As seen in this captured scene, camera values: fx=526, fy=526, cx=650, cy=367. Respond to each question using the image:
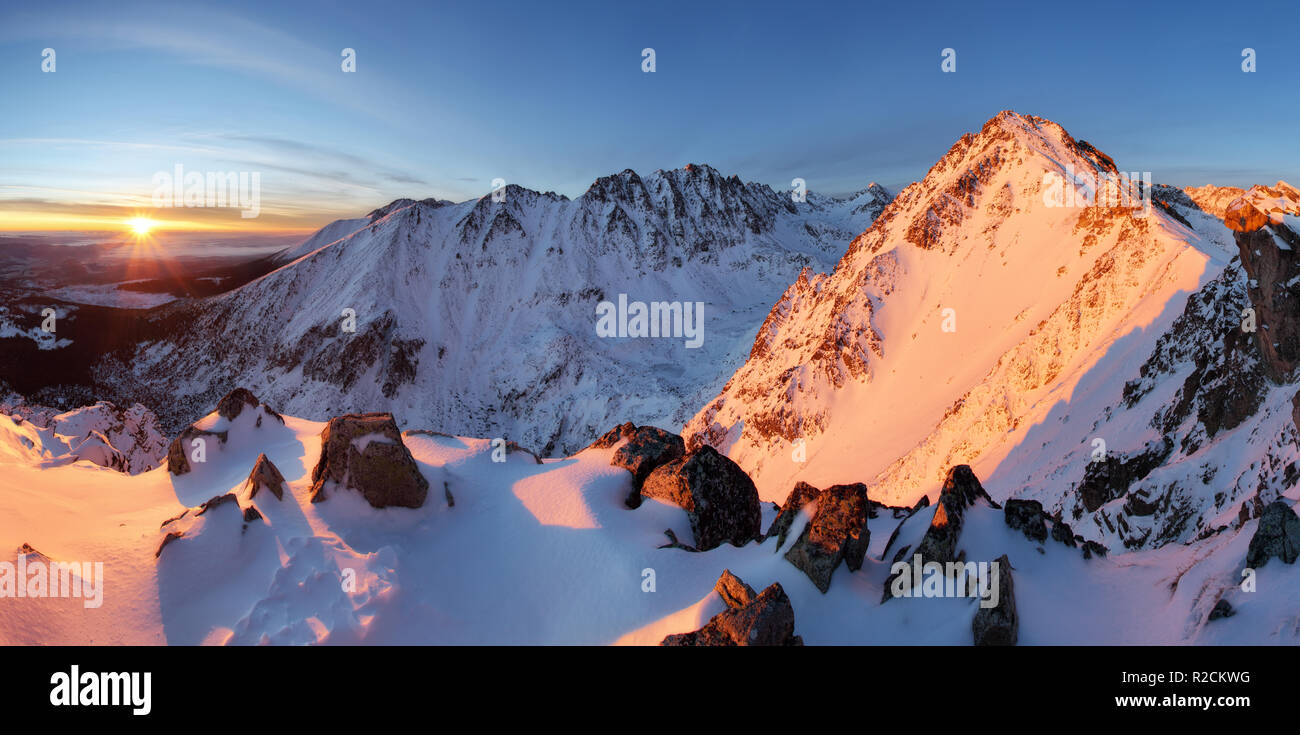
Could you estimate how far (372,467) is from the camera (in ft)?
52.6

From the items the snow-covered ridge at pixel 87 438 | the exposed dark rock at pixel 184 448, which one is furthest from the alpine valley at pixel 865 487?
the snow-covered ridge at pixel 87 438

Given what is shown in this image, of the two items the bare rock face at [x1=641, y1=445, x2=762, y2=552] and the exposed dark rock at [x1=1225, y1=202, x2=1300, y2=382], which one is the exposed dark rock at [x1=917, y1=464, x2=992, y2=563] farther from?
the exposed dark rock at [x1=1225, y1=202, x2=1300, y2=382]

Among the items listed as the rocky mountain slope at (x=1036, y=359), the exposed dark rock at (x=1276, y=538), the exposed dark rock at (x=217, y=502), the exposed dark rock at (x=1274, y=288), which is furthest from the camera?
the rocky mountain slope at (x=1036, y=359)

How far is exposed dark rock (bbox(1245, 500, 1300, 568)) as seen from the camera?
398 inches

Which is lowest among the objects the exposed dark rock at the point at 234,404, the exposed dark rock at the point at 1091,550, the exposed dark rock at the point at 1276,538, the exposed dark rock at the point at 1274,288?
the exposed dark rock at the point at 1091,550

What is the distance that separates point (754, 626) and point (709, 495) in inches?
315

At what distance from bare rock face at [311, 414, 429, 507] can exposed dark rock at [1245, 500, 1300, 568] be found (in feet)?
65.8

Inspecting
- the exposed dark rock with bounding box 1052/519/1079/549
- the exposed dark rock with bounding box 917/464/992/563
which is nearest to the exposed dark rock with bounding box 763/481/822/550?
the exposed dark rock with bounding box 917/464/992/563

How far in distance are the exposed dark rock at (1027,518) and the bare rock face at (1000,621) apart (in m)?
4.98

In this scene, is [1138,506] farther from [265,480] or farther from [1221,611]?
[265,480]

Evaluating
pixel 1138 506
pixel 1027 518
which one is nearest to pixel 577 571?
pixel 1027 518

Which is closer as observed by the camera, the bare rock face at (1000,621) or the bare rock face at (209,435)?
the bare rock face at (1000,621)

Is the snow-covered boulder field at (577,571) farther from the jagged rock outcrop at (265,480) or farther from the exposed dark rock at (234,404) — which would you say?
the exposed dark rock at (234,404)

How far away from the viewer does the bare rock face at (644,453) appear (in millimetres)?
19281
